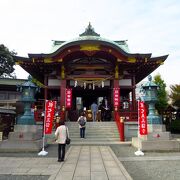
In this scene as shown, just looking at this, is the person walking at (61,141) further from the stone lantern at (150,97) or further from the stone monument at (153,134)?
the stone lantern at (150,97)

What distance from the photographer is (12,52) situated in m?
49.3

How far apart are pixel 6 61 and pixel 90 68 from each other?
95.9ft

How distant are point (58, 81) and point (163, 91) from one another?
1368cm

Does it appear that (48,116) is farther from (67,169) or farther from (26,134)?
(67,169)

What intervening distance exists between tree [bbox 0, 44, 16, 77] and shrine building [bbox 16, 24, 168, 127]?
24895mm

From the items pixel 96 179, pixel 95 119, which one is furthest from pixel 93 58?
pixel 96 179

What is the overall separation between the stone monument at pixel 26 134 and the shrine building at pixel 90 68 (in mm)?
6467

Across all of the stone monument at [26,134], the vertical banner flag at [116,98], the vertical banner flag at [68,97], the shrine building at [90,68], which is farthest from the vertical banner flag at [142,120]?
the vertical banner flag at [68,97]

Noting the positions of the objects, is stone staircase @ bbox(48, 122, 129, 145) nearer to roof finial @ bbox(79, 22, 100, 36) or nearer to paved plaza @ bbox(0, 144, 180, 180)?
paved plaza @ bbox(0, 144, 180, 180)

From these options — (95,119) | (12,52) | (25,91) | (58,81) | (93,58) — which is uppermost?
(12,52)

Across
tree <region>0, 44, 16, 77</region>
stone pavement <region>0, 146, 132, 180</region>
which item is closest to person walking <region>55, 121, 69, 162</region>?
stone pavement <region>0, 146, 132, 180</region>

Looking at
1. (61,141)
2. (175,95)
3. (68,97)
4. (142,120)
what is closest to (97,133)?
(68,97)

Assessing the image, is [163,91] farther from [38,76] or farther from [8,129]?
[8,129]

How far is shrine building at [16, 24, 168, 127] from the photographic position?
2064 centimetres
